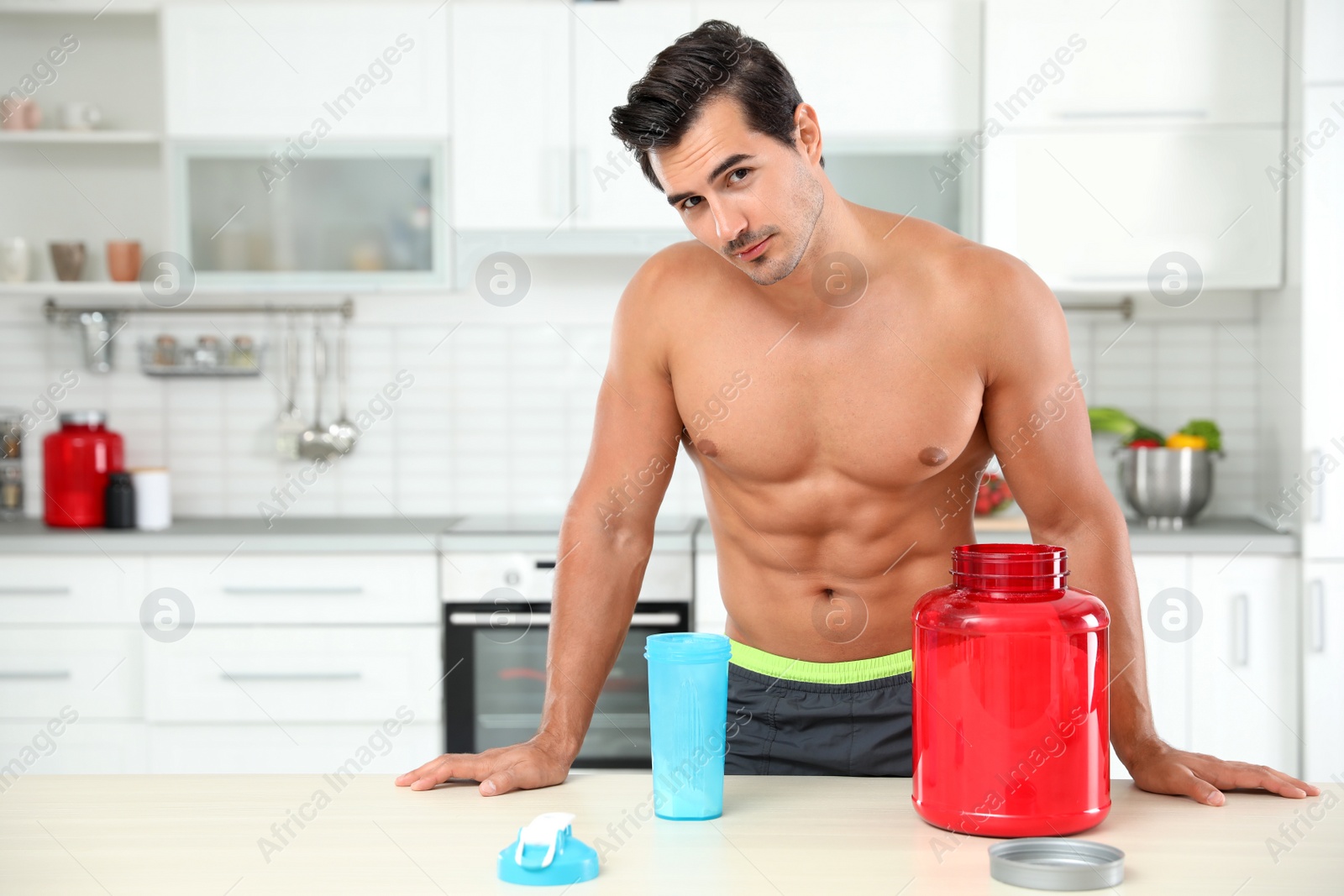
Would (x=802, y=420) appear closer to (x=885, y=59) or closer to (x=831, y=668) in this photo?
(x=831, y=668)

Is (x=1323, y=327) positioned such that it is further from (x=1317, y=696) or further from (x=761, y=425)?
(x=761, y=425)

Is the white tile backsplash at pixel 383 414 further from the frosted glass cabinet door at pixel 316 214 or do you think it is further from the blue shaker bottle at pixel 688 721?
the blue shaker bottle at pixel 688 721

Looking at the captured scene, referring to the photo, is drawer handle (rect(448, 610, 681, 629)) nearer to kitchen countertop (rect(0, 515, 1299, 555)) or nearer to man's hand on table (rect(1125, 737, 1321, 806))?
kitchen countertop (rect(0, 515, 1299, 555))

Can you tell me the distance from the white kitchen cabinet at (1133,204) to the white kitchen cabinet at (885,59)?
0.51ft

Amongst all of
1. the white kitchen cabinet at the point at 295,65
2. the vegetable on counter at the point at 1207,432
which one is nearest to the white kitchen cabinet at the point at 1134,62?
the vegetable on counter at the point at 1207,432

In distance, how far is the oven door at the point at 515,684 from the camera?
8.52 ft

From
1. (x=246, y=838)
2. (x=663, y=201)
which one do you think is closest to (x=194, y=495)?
(x=663, y=201)

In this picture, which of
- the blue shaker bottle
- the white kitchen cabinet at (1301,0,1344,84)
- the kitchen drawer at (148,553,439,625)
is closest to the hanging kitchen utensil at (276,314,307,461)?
the kitchen drawer at (148,553,439,625)

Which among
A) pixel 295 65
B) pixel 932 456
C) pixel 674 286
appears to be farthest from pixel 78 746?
pixel 932 456

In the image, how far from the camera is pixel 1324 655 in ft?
8.23

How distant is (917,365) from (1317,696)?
1.72m

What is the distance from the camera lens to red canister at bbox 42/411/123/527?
9.29 ft

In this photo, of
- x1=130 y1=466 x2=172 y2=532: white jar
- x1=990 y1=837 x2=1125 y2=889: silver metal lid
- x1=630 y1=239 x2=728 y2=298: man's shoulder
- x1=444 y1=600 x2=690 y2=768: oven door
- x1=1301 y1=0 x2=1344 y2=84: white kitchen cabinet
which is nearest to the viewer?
x1=990 y1=837 x2=1125 y2=889: silver metal lid

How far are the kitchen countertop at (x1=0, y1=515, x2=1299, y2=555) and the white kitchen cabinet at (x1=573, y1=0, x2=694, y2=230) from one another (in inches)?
29.1
